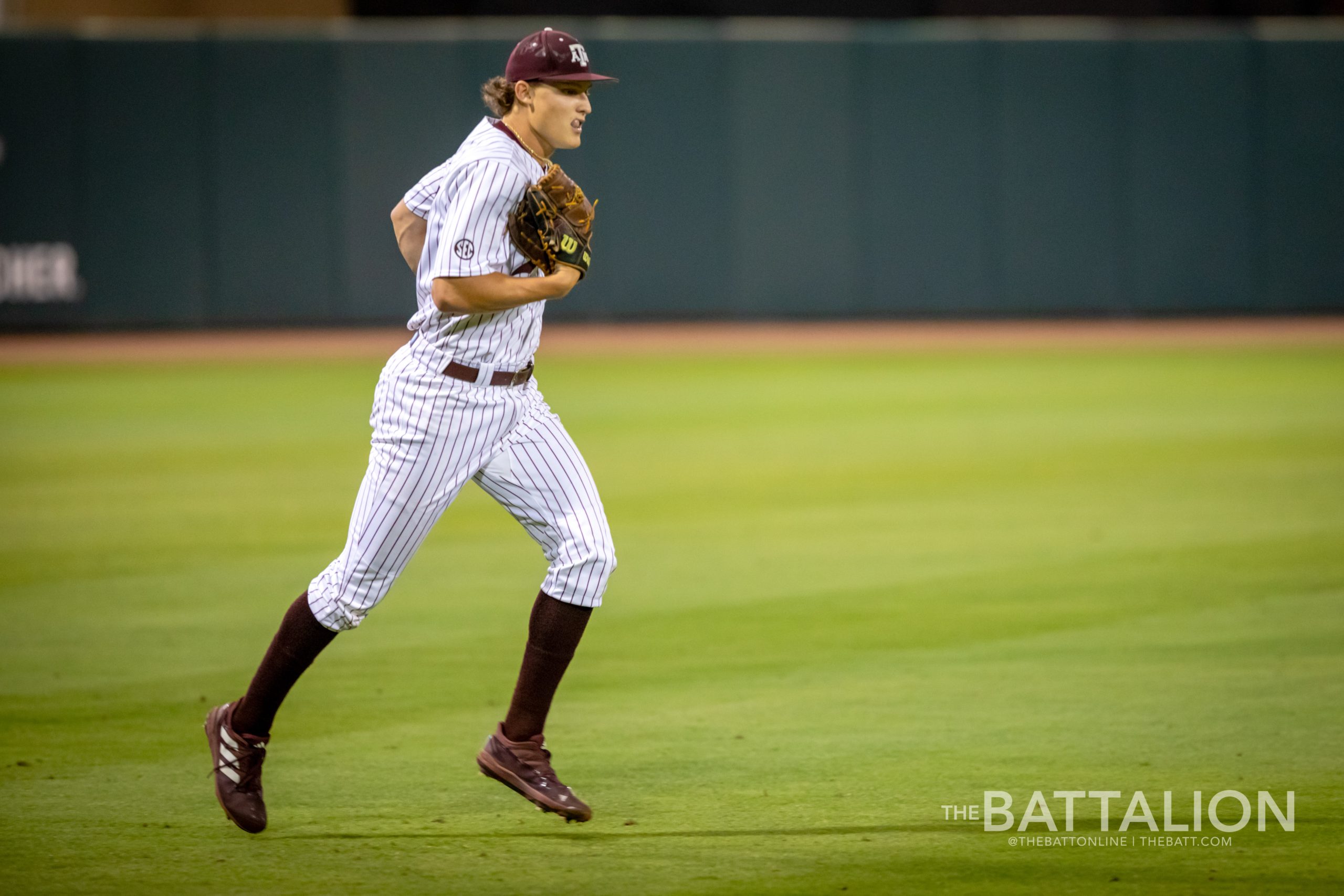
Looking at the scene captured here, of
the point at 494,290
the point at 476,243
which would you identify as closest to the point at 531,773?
the point at 494,290

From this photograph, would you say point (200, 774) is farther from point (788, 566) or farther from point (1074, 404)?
point (1074, 404)

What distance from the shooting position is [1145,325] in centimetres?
2214

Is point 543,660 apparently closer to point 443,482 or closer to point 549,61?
point 443,482

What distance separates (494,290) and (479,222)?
193 mm

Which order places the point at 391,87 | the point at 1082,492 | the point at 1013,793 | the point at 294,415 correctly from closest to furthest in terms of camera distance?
the point at 1013,793, the point at 1082,492, the point at 294,415, the point at 391,87

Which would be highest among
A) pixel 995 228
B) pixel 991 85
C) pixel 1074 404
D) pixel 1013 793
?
pixel 991 85

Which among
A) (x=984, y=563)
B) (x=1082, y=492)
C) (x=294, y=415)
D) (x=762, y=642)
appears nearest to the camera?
(x=762, y=642)

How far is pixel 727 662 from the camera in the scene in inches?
250

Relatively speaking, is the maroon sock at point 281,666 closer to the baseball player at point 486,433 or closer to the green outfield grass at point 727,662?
the baseball player at point 486,433

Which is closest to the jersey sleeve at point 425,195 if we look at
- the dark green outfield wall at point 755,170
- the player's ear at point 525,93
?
the player's ear at point 525,93

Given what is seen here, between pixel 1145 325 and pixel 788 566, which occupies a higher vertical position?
pixel 1145 325

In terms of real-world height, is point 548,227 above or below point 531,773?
above

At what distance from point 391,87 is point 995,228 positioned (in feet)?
27.6

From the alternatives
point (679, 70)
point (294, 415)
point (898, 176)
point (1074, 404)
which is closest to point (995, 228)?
point (898, 176)
